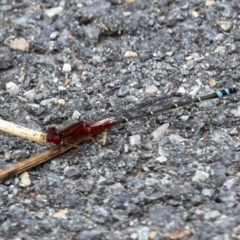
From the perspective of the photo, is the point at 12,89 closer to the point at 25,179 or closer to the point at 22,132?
the point at 22,132

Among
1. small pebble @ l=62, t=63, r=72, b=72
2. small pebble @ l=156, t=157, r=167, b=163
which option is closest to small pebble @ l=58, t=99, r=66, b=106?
small pebble @ l=62, t=63, r=72, b=72

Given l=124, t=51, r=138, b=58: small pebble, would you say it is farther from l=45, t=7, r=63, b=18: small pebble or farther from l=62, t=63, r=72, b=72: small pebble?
l=45, t=7, r=63, b=18: small pebble

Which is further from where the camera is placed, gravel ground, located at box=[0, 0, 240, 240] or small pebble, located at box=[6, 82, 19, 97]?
small pebble, located at box=[6, 82, 19, 97]

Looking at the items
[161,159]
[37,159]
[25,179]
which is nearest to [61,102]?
[37,159]

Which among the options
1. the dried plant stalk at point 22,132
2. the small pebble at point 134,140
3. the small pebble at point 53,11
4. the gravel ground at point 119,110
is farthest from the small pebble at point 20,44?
the small pebble at point 134,140

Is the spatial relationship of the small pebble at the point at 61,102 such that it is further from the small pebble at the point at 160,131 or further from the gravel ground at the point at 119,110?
the small pebble at the point at 160,131

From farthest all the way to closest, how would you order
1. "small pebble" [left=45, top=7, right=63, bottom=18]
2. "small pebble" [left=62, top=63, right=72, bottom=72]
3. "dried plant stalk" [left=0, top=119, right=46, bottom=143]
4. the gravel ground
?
"small pebble" [left=45, top=7, right=63, bottom=18] < "small pebble" [left=62, top=63, right=72, bottom=72] < "dried plant stalk" [left=0, top=119, right=46, bottom=143] < the gravel ground
